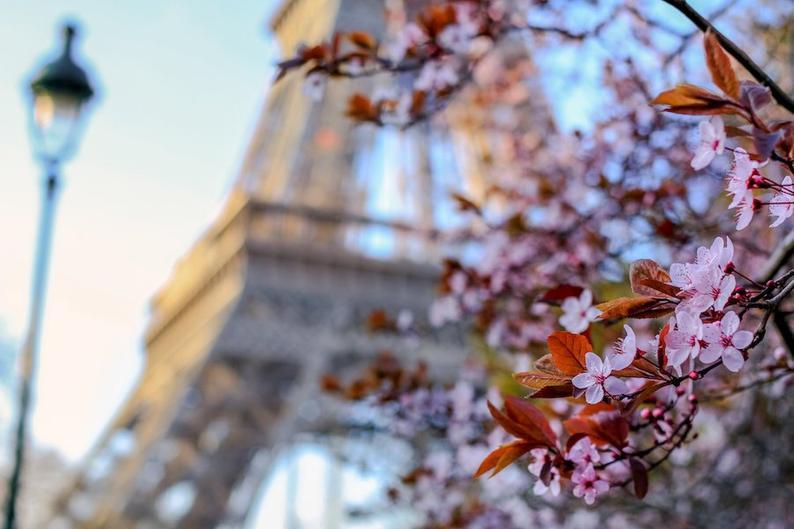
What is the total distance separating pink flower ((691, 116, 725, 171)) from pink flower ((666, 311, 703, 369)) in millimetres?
240

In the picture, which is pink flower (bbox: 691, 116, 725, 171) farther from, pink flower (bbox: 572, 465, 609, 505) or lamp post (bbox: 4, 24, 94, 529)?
lamp post (bbox: 4, 24, 94, 529)

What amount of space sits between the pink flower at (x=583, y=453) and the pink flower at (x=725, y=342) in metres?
0.46

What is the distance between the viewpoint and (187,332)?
1709cm

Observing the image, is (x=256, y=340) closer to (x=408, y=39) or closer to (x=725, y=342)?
(x=408, y=39)

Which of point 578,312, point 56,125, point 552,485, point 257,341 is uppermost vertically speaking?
point 578,312

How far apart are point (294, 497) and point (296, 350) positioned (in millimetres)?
3830

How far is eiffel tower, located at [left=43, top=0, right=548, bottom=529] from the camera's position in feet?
49.5

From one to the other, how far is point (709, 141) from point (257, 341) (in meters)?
14.0

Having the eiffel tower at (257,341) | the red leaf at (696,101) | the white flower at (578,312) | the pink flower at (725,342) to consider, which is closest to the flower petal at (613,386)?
the pink flower at (725,342)

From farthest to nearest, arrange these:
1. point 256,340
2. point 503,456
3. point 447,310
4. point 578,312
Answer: point 256,340 → point 447,310 → point 578,312 → point 503,456

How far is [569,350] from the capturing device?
1591 millimetres

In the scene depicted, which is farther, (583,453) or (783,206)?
Answer: (583,453)

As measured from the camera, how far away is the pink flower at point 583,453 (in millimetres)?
1909

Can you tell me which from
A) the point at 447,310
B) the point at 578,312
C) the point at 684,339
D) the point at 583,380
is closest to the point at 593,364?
the point at 583,380
